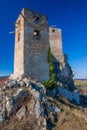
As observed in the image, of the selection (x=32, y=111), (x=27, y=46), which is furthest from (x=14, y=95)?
(x=27, y=46)

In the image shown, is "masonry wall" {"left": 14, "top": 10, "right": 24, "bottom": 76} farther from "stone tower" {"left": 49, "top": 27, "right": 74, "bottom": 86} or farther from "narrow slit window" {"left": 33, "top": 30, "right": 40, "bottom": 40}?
"stone tower" {"left": 49, "top": 27, "right": 74, "bottom": 86}

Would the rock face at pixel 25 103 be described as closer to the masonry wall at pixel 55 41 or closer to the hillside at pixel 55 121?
the hillside at pixel 55 121

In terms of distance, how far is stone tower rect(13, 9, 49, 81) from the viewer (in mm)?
26969

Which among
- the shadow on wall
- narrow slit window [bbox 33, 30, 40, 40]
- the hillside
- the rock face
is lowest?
the hillside

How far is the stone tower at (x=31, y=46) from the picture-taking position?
88.5ft

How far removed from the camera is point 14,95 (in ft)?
72.6

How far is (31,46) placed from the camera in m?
27.9

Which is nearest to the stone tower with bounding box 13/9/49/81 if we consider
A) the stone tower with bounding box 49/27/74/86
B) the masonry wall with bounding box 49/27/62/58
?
the stone tower with bounding box 49/27/74/86

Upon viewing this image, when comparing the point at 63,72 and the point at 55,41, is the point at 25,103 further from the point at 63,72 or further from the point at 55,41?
the point at 55,41

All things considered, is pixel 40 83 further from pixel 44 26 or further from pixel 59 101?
pixel 44 26

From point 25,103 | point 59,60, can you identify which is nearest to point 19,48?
point 25,103

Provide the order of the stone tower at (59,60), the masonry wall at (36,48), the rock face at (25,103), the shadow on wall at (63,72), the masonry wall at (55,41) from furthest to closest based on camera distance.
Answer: the masonry wall at (55,41)
the stone tower at (59,60)
the shadow on wall at (63,72)
the masonry wall at (36,48)
the rock face at (25,103)

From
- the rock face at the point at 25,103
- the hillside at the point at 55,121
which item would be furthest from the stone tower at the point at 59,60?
the hillside at the point at 55,121

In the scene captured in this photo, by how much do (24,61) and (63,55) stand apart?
9612 millimetres
